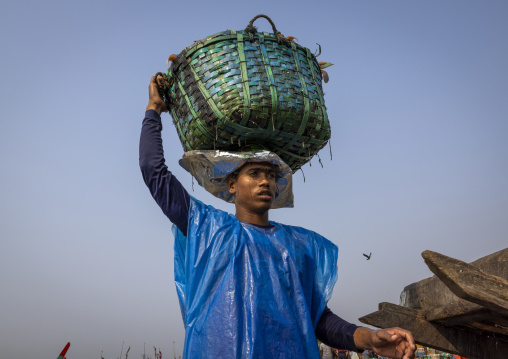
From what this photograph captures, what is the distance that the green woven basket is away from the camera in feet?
9.82

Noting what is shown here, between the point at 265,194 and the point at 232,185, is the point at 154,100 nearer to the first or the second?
the point at 232,185

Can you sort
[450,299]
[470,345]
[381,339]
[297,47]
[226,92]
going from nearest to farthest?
[381,339] → [226,92] → [297,47] → [450,299] → [470,345]

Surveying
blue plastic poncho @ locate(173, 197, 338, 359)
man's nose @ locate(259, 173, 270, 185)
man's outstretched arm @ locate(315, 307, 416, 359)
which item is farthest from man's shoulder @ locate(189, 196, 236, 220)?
man's outstretched arm @ locate(315, 307, 416, 359)

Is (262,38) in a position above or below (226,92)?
above

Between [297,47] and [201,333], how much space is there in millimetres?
1953

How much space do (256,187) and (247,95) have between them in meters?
0.65

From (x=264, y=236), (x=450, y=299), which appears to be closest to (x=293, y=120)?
(x=264, y=236)

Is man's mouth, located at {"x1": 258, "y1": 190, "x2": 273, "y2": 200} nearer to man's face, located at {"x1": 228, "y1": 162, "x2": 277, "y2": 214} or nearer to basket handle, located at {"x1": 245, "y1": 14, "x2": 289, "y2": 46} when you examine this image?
man's face, located at {"x1": 228, "y1": 162, "x2": 277, "y2": 214}

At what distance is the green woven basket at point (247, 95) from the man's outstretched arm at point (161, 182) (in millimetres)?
273

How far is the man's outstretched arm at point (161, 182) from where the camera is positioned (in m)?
3.01

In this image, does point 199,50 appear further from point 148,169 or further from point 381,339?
point 381,339

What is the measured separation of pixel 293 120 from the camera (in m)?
3.10

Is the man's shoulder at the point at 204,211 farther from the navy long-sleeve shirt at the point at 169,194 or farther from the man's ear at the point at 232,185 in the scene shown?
the man's ear at the point at 232,185

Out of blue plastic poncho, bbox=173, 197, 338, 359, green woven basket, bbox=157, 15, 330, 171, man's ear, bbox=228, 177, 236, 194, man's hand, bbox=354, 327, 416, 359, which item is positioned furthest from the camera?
man's ear, bbox=228, 177, 236, 194
